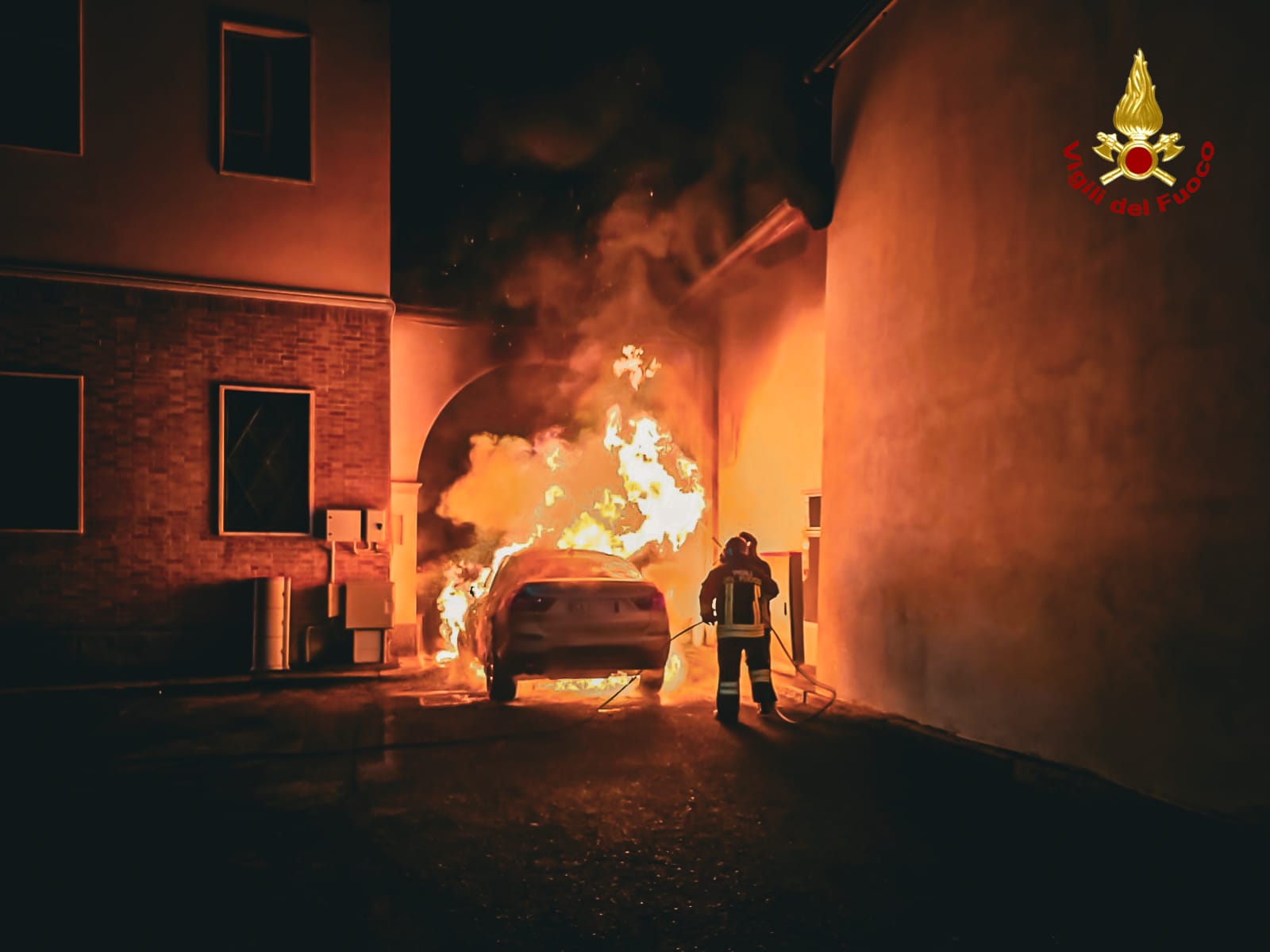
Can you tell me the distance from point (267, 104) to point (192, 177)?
4.52 feet

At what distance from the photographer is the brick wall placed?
1005 centimetres

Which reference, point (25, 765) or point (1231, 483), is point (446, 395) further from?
point (1231, 483)

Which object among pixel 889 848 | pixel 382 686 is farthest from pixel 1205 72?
pixel 382 686

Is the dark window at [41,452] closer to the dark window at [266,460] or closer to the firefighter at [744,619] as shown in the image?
the dark window at [266,460]

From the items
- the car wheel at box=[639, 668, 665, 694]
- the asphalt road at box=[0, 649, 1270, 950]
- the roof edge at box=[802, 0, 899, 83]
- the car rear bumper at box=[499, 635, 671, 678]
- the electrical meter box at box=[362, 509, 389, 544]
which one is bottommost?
the car wheel at box=[639, 668, 665, 694]

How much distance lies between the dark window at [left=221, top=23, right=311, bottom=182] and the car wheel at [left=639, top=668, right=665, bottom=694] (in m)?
7.61

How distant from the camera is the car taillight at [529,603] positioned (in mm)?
8555

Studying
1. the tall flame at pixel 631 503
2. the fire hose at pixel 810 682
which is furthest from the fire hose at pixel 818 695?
the tall flame at pixel 631 503

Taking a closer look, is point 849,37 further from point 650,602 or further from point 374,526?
point 374,526

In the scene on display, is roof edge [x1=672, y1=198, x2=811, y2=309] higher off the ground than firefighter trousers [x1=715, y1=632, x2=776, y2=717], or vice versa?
roof edge [x1=672, y1=198, x2=811, y2=309]

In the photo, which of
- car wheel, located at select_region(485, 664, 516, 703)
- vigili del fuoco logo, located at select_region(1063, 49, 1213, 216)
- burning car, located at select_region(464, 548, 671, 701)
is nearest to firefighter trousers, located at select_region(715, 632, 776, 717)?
burning car, located at select_region(464, 548, 671, 701)

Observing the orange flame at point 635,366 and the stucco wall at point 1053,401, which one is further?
the orange flame at point 635,366

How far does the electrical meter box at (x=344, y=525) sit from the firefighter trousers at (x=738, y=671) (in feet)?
17.3

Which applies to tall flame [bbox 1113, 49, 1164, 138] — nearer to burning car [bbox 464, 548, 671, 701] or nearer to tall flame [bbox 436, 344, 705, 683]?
burning car [bbox 464, 548, 671, 701]
